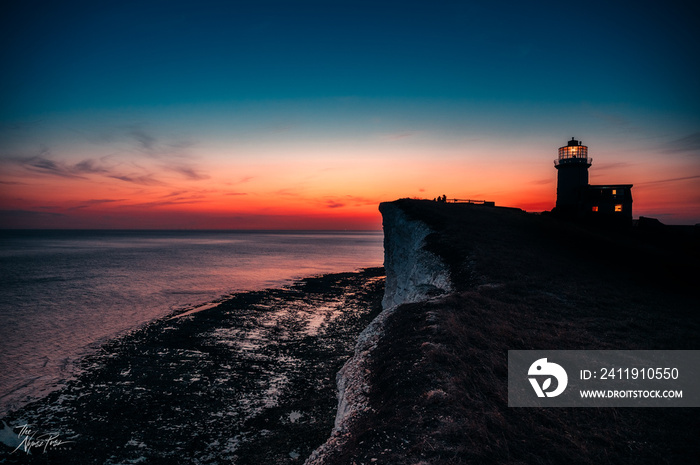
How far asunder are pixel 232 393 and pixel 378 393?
31.4ft

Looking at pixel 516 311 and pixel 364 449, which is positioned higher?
pixel 516 311

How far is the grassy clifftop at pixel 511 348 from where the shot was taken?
5910 millimetres

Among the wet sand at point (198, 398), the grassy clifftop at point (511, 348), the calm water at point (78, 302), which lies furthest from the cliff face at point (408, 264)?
the calm water at point (78, 302)

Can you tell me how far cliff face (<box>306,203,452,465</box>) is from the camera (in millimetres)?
7857

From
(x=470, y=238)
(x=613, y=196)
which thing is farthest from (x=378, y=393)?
(x=613, y=196)

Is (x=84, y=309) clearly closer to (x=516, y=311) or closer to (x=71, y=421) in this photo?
(x=71, y=421)

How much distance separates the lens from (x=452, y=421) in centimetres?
639

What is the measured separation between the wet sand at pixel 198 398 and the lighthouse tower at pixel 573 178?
35.6 metres
